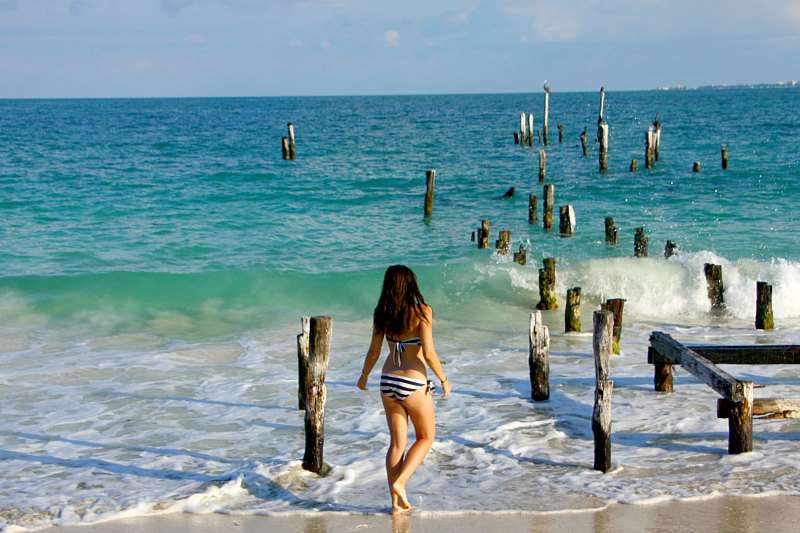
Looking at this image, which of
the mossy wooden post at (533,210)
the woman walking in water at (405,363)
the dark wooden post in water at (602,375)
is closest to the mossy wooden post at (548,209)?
the mossy wooden post at (533,210)

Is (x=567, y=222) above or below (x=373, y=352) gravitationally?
below

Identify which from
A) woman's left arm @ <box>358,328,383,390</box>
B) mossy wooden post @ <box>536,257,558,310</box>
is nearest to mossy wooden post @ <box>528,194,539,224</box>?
mossy wooden post @ <box>536,257,558,310</box>

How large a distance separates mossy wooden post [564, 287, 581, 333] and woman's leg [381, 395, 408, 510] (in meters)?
6.88

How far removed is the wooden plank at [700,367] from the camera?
7.43 metres

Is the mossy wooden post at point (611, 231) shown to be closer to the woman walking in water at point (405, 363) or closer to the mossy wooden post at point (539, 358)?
the mossy wooden post at point (539, 358)

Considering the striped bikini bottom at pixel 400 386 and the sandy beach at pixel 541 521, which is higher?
the striped bikini bottom at pixel 400 386

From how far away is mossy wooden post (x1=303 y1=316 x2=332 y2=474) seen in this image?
7.29 m

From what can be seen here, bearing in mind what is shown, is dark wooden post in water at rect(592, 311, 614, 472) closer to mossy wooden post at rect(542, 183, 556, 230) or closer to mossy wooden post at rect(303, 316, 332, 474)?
mossy wooden post at rect(303, 316, 332, 474)

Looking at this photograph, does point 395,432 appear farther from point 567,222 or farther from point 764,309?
point 567,222

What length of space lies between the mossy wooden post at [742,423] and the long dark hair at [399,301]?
9.53ft

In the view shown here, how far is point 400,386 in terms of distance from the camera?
21.3ft

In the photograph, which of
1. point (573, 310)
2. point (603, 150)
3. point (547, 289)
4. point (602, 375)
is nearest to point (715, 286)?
point (547, 289)

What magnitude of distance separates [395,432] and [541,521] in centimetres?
125

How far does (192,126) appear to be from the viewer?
7494 centimetres
